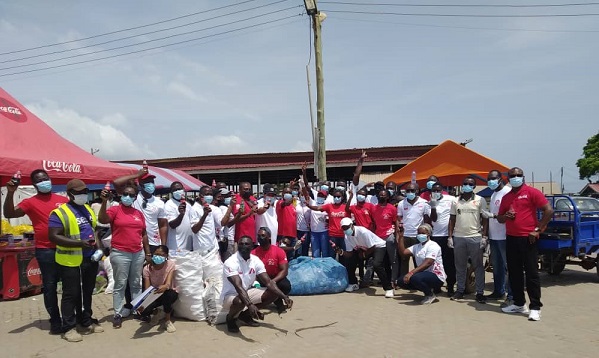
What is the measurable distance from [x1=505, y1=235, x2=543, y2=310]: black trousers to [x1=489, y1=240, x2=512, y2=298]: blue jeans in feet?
1.28

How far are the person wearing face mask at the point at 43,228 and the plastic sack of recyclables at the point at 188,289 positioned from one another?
1.56 metres

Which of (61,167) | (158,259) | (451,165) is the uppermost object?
(61,167)

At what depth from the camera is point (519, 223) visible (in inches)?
266

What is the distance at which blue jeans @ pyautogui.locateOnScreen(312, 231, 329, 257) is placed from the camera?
960cm

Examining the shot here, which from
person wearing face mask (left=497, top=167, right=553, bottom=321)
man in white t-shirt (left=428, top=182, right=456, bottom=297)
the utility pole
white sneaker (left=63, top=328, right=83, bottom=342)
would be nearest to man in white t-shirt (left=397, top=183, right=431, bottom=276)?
man in white t-shirt (left=428, top=182, right=456, bottom=297)

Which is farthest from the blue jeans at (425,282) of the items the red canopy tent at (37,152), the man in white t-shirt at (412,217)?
the red canopy tent at (37,152)

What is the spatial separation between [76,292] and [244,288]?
7.14ft

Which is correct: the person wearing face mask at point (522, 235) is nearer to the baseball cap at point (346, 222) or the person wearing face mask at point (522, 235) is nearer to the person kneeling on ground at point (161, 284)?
the baseball cap at point (346, 222)

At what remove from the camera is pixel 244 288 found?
20.5 ft

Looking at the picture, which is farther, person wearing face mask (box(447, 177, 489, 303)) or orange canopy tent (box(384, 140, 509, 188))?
orange canopy tent (box(384, 140, 509, 188))

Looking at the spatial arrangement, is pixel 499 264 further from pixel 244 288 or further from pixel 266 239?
pixel 244 288

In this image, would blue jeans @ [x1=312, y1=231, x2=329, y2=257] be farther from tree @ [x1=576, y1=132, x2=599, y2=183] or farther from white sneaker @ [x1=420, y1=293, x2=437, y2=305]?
tree @ [x1=576, y1=132, x2=599, y2=183]

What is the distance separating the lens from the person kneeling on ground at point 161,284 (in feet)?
20.6

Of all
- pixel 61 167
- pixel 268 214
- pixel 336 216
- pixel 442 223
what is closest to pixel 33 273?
pixel 61 167
